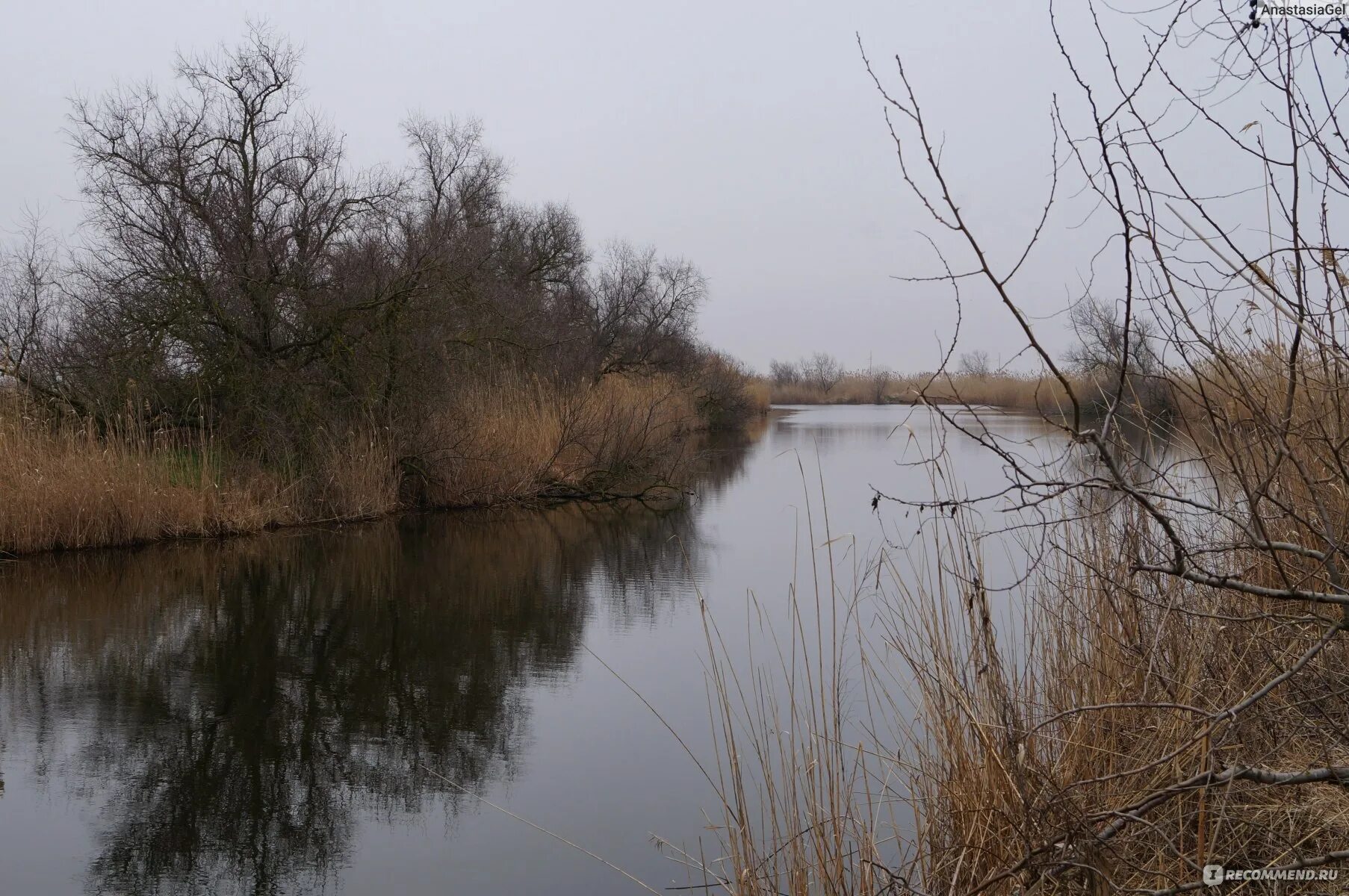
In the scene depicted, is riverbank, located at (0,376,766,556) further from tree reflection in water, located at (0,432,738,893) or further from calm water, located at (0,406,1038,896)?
calm water, located at (0,406,1038,896)

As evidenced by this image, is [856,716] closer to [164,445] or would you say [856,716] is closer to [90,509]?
[90,509]

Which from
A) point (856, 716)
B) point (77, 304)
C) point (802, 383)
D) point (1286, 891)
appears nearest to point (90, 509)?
Result: point (77, 304)

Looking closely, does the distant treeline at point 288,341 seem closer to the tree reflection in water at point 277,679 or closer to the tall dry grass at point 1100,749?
the tree reflection in water at point 277,679

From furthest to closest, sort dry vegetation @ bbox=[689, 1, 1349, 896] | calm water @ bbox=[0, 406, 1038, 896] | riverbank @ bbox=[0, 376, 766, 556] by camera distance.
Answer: riverbank @ bbox=[0, 376, 766, 556]
calm water @ bbox=[0, 406, 1038, 896]
dry vegetation @ bbox=[689, 1, 1349, 896]

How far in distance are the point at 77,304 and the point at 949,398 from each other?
1179 cm

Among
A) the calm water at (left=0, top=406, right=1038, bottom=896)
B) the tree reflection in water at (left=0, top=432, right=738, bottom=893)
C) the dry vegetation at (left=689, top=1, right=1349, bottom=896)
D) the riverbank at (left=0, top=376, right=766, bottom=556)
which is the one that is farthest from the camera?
the riverbank at (left=0, top=376, right=766, bottom=556)

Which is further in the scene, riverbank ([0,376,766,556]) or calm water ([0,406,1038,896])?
riverbank ([0,376,766,556])

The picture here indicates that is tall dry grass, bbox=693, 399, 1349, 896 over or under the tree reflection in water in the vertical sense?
over

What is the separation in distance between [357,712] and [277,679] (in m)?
0.86

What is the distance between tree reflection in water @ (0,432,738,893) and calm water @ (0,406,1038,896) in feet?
0.06

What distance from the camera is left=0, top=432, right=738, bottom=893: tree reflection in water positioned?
13.0 ft

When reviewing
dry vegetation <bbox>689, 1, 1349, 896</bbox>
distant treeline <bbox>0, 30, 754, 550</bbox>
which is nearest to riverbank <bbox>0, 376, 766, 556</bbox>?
distant treeline <bbox>0, 30, 754, 550</bbox>

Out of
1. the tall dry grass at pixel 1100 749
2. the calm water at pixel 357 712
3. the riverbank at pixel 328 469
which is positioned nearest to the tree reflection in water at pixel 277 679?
the calm water at pixel 357 712

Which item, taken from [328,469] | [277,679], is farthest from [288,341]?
[277,679]
